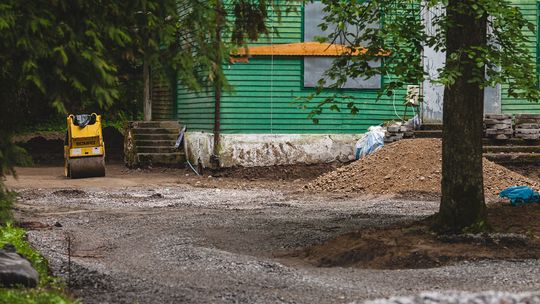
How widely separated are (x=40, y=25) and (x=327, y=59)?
17734mm

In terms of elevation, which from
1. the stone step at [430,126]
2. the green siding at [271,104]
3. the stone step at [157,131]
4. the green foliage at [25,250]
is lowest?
the green foliage at [25,250]

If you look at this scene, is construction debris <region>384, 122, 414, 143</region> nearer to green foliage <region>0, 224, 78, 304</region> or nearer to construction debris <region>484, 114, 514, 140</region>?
construction debris <region>484, 114, 514, 140</region>

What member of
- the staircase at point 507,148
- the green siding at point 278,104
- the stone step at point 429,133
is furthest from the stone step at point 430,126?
the green siding at point 278,104

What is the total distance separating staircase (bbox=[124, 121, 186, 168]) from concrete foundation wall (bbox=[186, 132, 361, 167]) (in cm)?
270

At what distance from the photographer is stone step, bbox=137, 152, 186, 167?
84.5ft

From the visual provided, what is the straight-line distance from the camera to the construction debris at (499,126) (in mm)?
22297

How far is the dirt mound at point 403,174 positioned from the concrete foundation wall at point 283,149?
9.04ft

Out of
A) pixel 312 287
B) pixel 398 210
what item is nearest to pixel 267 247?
pixel 312 287

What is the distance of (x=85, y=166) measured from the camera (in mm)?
22391

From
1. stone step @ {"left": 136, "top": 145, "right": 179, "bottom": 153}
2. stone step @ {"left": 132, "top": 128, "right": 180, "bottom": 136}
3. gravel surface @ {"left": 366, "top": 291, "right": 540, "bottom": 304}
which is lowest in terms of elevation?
stone step @ {"left": 136, "top": 145, "right": 179, "bottom": 153}

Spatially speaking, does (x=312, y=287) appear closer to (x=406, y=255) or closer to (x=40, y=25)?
(x=406, y=255)

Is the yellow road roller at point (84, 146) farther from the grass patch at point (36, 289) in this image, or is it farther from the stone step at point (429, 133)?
the grass patch at point (36, 289)

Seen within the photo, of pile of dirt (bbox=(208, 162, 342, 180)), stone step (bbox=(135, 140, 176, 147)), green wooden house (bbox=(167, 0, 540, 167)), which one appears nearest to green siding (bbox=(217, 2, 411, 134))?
green wooden house (bbox=(167, 0, 540, 167))

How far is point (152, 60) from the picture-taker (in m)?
7.21
